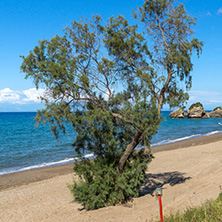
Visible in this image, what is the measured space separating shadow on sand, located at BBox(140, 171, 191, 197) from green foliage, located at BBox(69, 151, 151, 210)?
1.71m

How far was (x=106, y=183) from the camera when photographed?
9414mm

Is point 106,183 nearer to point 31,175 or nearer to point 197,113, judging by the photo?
point 31,175

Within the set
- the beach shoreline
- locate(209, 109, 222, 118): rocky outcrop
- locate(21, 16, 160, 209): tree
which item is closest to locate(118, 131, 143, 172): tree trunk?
locate(21, 16, 160, 209): tree

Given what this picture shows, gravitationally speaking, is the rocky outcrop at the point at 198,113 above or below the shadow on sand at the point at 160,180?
above

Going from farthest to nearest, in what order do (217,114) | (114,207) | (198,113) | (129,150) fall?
(217,114), (198,113), (129,150), (114,207)

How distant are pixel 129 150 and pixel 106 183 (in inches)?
55.1

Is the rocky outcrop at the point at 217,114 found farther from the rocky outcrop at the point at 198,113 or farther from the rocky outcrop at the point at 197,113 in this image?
the rocky outcrop at the point at 197,113

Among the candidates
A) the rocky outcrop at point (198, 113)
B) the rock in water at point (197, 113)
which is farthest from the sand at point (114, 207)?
the rock in water at point (197, 113)

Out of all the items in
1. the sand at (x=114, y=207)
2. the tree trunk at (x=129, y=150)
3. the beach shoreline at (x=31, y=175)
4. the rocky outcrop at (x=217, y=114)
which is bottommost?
the beach shoreline at (x=31, y=175)

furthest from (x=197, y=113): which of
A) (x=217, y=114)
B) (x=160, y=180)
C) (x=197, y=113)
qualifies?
(x=160, y=180)

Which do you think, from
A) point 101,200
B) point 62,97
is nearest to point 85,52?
point 62,97

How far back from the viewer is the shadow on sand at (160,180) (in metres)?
11.7

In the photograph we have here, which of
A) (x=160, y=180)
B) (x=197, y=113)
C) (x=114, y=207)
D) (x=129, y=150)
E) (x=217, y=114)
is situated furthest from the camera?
(x=217, y=114)

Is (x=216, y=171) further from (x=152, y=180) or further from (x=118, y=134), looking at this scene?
(x=118, y=134)
